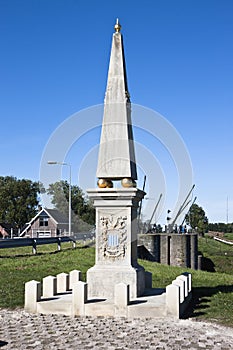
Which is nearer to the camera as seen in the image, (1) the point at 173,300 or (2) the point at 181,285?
(1) the point at 173,300

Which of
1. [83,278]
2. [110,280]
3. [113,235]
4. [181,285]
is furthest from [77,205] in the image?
[181,285]

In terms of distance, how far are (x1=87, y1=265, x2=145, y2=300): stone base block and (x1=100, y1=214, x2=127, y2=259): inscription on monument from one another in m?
0.35

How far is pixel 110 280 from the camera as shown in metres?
10.8

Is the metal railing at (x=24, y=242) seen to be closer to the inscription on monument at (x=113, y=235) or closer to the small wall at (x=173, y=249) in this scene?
the small wall at (x=173, y=249)

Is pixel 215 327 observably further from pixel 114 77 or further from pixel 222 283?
pixel 222 283

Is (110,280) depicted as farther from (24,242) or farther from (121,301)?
(24,242)

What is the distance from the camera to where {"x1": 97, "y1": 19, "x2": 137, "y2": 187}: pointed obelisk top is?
37.5 ft

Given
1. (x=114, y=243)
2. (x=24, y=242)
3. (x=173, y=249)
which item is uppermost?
(x=114, y=243)

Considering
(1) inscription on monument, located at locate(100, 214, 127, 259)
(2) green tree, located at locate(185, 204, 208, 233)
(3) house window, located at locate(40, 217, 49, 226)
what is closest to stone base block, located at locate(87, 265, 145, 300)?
(1) inscription on monument, located at locate(100, 214, 127, 259)

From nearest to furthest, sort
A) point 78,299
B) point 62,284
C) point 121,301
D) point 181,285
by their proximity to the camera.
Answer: point 121,301 < point 78,299 < point 181,285 < point 62,284

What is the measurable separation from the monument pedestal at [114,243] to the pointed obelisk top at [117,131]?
1.26 ft

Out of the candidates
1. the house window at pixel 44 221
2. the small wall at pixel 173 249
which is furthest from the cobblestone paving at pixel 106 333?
the house window at pixel 44 221

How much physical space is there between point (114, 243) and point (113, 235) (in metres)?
0.19

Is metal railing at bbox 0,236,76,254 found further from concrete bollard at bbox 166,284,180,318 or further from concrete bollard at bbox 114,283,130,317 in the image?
concrete bollard at bbox 166,284,180,318
